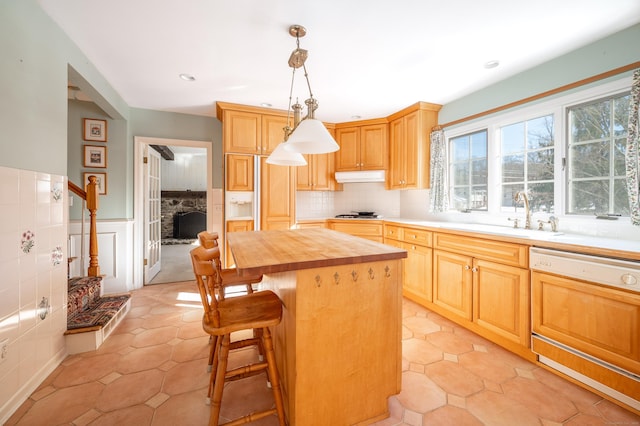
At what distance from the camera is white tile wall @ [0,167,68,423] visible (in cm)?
143

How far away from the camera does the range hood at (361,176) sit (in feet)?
12.8

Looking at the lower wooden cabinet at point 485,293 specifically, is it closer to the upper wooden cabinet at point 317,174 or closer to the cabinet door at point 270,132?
the upper wooden cabinet at point 317,174

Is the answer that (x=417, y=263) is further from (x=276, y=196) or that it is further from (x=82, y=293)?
(x=82, y=293)

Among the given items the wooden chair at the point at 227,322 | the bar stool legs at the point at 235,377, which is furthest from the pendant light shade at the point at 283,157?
the bar stool legs at the point at 235,377

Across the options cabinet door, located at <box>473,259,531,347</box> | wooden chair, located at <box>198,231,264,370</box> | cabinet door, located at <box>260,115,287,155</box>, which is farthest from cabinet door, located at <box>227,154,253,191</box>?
cabinet door, located at <box>473,259,531,347</box>

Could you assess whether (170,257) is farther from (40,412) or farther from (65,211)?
(40,412)

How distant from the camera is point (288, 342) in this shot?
1.37m

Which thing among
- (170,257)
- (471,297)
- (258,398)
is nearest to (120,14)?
(258,398)

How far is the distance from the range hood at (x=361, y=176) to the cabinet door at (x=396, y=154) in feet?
0.53

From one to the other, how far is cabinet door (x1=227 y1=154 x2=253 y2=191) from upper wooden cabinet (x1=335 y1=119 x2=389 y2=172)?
4.66ft

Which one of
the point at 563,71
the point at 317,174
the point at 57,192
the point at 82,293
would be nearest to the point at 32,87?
the point at 57,192

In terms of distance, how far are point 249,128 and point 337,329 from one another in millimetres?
2926

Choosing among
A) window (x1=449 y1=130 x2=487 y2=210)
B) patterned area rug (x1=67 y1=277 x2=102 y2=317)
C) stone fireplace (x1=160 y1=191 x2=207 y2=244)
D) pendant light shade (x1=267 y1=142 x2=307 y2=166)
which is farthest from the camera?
stone fireplace (x1=160 y1=191 x2=207 y2=244)

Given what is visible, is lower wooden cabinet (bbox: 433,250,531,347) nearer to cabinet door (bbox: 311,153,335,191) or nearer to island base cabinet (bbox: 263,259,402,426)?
island base cabinet (bbox: 263,259,402,426)
